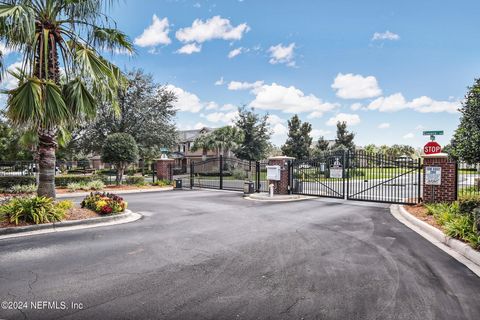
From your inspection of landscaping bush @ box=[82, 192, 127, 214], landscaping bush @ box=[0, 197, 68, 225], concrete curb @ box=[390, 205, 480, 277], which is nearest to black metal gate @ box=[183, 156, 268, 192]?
landscaping bush @ box=[82, 192, 127, 214]

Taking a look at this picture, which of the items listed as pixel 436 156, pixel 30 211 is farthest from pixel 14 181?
pixel 436 156

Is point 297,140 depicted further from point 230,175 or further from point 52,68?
point 52,68

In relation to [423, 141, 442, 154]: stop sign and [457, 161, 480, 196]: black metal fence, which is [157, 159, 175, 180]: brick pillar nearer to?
[423, 141, 442, 154]: stop sign

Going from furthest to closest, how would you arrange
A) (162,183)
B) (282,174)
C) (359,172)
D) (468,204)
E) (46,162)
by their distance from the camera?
Result: (162,183) < (282,174) < (359,172) < (46,162) < (468,204)

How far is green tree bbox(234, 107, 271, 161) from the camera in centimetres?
4462

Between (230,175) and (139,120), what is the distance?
11.9 metres

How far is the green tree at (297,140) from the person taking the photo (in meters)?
45.0

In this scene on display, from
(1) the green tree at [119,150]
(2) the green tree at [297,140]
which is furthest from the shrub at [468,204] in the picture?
(2) the green tree at [297,140]

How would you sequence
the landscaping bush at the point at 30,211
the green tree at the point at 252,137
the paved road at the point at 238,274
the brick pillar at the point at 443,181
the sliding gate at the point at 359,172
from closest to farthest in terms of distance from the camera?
the paved road at the point at 238,274 → the landscaping bush at the point at 30,211 → the brick pillar at the point at 443,181 → the sliding gate at the point at 359,172 → the green tree at the point at 252,137

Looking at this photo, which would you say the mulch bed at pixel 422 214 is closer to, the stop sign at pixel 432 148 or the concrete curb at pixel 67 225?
the stop sign at pixel 432 148

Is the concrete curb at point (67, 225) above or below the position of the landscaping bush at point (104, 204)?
below

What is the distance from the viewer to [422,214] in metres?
10.2

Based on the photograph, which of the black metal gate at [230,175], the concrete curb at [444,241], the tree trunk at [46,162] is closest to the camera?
the concrete curb at [444,241]

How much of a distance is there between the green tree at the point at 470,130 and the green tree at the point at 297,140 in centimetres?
3318
